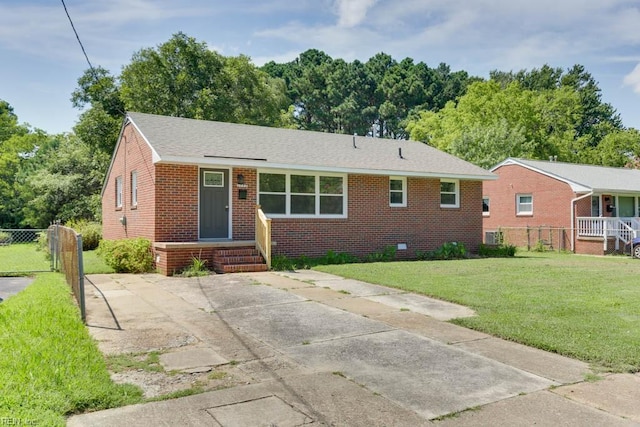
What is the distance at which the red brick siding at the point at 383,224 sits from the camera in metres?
14.7

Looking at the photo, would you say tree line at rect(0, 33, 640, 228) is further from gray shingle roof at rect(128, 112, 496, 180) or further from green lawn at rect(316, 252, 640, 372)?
green lawn at rect(316, 252, 640, 372)

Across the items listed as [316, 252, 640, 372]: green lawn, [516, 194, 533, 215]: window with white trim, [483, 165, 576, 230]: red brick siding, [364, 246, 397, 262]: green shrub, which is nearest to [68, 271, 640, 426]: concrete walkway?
[316, 252, 640, 372]: green lawn

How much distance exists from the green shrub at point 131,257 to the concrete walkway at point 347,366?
156 inches

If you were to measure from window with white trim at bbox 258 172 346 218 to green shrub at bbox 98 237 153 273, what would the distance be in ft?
11.6

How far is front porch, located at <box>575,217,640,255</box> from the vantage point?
67.8 ft

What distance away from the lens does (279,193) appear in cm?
1463

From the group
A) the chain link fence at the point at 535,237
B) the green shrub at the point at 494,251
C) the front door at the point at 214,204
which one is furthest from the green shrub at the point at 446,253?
the chain link fence at the point at 535,237

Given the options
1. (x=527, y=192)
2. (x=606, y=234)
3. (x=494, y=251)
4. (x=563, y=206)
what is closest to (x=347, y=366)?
(x=494, y=251)

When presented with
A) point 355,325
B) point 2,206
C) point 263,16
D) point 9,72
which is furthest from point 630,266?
point 2,206

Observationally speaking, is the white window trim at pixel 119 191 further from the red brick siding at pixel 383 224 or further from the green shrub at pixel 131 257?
the red brick siding at pixel 383 224

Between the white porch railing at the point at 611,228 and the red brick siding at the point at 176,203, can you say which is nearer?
the red brick siding at the point at 176,203

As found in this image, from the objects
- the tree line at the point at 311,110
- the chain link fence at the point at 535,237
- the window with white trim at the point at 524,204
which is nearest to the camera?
the chain link fence at the point at 535,237

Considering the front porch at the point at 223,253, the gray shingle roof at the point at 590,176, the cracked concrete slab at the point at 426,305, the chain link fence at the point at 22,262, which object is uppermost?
the gray shingle roof at the point at 590,176

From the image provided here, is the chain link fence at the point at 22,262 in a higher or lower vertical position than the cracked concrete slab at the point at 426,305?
higher
